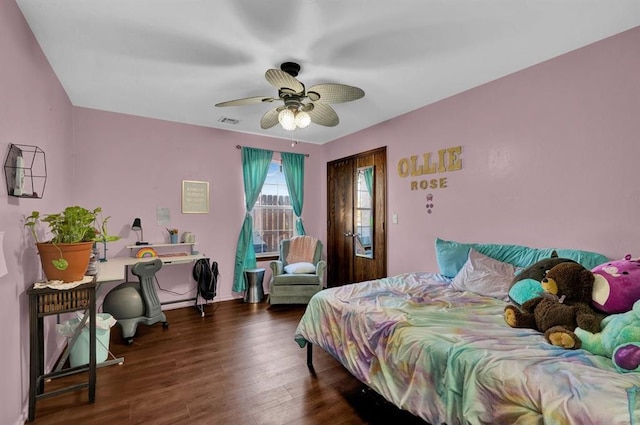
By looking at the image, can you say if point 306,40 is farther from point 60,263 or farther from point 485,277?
point 485,277

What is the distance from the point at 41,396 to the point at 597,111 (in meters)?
4.38

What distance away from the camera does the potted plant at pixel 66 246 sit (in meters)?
1.86

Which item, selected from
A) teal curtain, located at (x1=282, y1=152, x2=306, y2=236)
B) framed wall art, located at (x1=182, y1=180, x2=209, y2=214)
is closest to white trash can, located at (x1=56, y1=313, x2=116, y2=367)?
framed wall art, located at (x1=182, y1=180, x2=209, y2=214)

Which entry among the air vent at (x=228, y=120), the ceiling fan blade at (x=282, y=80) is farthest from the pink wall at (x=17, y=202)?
the air vent at (x=228, y=120)

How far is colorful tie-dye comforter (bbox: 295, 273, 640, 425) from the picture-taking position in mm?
1077

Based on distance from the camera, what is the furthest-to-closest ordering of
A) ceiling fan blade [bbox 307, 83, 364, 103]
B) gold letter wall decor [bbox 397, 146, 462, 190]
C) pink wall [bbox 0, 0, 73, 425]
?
gold letter wall decor [bbox 397, 146, 462, 190] < ceiling fan blade [bbox 307, 83, 364, 103] < pink wall [bbox 0, 0, 73, 425]

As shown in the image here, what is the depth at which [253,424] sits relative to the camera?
181 cm

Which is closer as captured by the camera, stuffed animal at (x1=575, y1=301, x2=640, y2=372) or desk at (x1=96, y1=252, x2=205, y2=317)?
stuffed animal at (x1=575, y1=301, x2=640, y2=372)

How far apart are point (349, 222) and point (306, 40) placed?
297 centimetres

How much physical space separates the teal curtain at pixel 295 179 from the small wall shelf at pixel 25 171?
10.1 feet

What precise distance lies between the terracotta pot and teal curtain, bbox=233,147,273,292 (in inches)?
97.7

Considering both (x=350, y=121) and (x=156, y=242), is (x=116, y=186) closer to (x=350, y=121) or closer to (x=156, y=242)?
(x=156, y=242)

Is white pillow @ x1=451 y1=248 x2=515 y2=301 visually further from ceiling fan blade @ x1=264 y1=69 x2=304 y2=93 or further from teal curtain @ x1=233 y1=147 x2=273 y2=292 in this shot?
teal curtain @ x1=233 y1=147 x2=273 y2=292

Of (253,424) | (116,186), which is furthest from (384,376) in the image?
(116,186)
